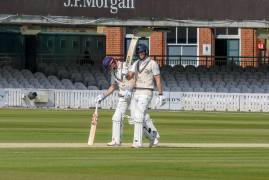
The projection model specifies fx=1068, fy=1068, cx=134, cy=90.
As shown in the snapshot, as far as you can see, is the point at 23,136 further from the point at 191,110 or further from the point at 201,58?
the point at 201,58

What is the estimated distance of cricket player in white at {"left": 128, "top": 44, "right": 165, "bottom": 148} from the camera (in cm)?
2044

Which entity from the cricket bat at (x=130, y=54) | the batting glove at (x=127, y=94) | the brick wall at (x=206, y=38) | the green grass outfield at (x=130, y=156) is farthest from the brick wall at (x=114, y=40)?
the batting glove at (x=127, y=94)

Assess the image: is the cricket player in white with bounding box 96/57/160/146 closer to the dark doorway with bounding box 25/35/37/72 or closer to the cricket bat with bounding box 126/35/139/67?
the cricket bat with bounding box 126/35/139/67

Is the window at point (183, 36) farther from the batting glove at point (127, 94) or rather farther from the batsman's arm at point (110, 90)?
the batting glove at point (127, 94)

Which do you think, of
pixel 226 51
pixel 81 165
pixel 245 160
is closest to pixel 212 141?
pixel 245 160

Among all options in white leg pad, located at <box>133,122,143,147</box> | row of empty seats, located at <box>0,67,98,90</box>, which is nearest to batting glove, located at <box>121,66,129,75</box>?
white leg pad, located at <box>133,122,143,147</box>

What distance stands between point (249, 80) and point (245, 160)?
3190cm

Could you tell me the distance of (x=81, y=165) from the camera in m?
16.6

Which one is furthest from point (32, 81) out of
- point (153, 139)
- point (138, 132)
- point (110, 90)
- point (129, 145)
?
point (138, 132)

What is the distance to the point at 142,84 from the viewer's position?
2061 cm

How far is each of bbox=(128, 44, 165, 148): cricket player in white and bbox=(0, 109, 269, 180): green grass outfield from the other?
493 mm

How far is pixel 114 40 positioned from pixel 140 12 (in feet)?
70.2

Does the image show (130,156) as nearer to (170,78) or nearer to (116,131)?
(116,131)

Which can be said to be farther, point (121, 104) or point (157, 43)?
point (157, 43)
